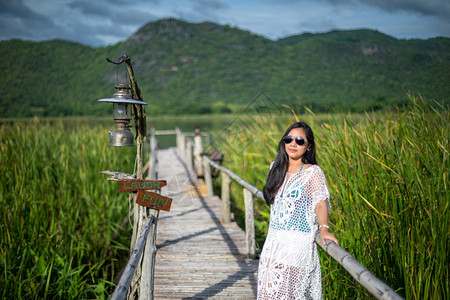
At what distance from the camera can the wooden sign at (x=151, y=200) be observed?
2352mm

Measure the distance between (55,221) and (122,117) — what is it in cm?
304

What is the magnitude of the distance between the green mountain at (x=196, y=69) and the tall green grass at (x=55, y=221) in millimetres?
10145

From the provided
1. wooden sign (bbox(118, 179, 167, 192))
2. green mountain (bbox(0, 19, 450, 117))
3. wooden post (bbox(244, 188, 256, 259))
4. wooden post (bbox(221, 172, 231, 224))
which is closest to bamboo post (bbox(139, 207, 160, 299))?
wooden sign (bbox(118, 179, 167, 192))

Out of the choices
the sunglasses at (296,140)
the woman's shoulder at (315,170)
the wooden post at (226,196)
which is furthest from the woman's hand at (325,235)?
the wooden post at (226,196)

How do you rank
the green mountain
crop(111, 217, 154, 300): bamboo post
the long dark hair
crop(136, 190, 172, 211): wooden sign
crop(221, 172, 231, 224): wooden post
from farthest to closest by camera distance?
the green mountain
crop(221, 172, 231, 224): wooden post
crop(136, 190, 172, 211): wooden sign
the long dark hair
crop(111, 217, 154, 300): bamboo post

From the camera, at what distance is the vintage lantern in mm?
2264

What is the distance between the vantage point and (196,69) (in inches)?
2226

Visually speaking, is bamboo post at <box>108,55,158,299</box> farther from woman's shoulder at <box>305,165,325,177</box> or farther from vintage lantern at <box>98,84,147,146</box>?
woman's shoulder at <box>305,165,325,177</box>

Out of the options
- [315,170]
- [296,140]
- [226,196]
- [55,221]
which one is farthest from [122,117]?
[55,221]

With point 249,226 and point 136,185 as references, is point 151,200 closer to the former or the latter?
point 136,185

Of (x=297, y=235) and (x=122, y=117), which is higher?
(x=122, y=117)

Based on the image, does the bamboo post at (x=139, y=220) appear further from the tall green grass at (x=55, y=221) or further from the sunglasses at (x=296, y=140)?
the tall green grass at (x=55, y=221)

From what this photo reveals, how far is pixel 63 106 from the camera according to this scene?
3341cm

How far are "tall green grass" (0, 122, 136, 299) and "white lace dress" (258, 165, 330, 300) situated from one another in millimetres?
2524
